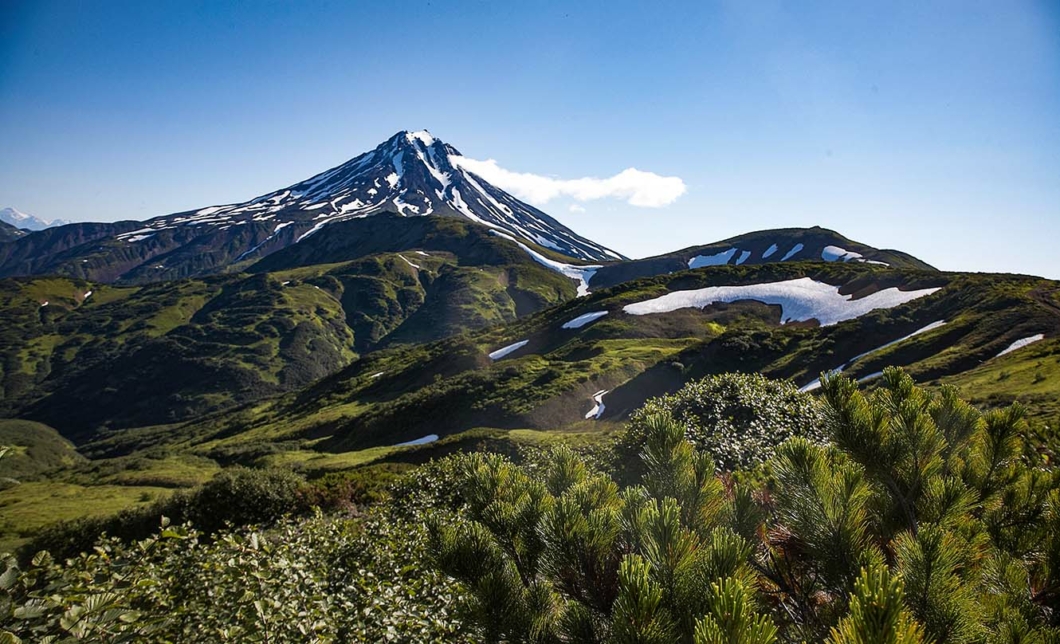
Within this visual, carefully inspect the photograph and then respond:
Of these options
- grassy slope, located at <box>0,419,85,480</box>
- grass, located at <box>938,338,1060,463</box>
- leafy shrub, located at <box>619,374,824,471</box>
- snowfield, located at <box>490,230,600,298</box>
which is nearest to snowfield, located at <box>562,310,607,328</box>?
grass, located at <box>938,338,1060,463</box>

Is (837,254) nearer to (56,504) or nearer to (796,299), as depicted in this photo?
(796,299)

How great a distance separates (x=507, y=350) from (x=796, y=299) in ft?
138

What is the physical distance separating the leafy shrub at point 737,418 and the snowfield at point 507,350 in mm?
52415

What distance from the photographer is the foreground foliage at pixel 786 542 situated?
2.28 meters

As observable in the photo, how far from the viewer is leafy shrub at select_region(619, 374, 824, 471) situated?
14.1 metres

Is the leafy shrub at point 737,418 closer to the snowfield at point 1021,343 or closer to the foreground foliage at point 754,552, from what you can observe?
the foreground foliage at point 754,552

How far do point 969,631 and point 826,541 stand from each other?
63cm

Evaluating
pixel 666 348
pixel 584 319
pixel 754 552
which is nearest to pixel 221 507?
pixel 754 552

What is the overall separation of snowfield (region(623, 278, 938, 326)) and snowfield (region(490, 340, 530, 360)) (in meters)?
16.4

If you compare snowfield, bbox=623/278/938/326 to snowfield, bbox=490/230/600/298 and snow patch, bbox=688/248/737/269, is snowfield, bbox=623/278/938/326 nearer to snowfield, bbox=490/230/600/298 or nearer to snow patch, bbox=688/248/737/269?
snow patch, bbox=688/248/737/269

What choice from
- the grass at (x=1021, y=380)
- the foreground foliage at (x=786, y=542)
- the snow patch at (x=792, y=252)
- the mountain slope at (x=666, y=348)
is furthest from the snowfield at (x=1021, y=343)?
the snow patch at (x=792, y=252)

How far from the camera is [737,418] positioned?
18047mm

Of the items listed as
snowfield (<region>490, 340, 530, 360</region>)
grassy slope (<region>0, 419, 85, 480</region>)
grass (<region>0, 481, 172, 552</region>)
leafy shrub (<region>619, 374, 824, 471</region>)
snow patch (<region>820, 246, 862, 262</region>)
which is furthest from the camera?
snow patch (<region>820, 246, 862, 262</region>)

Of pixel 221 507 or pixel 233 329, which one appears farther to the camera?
pixel 233 329
